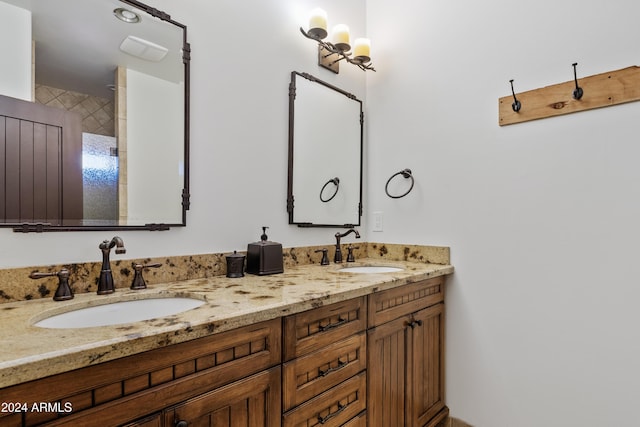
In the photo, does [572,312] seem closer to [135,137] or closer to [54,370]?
[54,370]

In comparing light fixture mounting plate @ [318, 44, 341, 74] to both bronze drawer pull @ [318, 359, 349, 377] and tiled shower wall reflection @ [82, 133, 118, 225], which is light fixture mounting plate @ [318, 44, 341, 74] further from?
bronze drawer pull @ [318, 359, 349, 377]

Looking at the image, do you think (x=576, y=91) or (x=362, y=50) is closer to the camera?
(x=576, y=91)

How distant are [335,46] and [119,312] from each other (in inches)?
68.0

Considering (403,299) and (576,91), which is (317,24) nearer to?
(576,91)

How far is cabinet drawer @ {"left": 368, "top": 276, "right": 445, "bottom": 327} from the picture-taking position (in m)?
1.41

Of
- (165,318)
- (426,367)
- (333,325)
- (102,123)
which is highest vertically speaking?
(102,123)

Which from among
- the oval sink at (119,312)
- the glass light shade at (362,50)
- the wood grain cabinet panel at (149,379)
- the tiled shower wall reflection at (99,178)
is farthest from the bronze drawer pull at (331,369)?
the glass light shade at (362,50)

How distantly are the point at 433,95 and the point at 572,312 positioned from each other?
132cm

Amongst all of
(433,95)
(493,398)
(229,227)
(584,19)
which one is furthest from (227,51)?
(493,398)

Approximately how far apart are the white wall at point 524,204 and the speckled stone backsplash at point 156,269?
0.36ft

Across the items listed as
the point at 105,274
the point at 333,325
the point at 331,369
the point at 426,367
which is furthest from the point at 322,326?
the point at 426,367

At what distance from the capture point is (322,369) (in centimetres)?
116

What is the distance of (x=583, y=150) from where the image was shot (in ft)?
4.97

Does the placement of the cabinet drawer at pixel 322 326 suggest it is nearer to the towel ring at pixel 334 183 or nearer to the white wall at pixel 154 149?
the white wall at pixel 154 149
